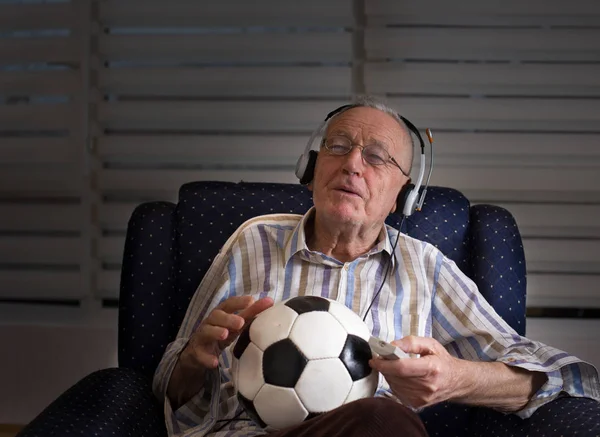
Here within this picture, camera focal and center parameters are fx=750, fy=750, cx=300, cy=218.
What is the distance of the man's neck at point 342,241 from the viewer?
79.9 inches

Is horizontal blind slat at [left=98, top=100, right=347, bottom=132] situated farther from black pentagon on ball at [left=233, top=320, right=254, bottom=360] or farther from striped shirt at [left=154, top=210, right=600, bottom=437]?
black pentagon on ball at [left=233, top=320, right=254, bottom=360]

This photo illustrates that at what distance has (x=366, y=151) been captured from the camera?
202cm

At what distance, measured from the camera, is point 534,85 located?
9.45ft

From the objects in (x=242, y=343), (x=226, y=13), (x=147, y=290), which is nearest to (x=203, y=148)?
(x=226, y=13)

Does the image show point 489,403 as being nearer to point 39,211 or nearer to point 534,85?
point 534,85

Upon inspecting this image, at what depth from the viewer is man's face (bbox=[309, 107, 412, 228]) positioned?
1967 millimetres

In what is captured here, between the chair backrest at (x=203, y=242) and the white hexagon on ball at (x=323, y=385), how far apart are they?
755 millimetres

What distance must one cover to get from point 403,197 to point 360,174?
0.15 meters

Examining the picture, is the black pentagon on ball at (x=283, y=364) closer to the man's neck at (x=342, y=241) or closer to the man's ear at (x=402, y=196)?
the man's neck at (x=342, y=241)

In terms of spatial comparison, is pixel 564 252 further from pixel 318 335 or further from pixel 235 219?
pixel 318 335

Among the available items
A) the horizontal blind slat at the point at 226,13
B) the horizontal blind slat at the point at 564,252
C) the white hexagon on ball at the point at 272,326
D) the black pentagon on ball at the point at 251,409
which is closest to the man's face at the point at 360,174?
the white hexagon on ball at the point at 272,326

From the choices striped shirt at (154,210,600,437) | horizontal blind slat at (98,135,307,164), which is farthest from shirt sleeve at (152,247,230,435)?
horizontal blind slat at (98,135,307,164)

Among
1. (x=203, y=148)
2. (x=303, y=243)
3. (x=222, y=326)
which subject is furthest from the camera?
(x=203, y=148)

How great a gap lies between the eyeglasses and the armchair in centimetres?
30
